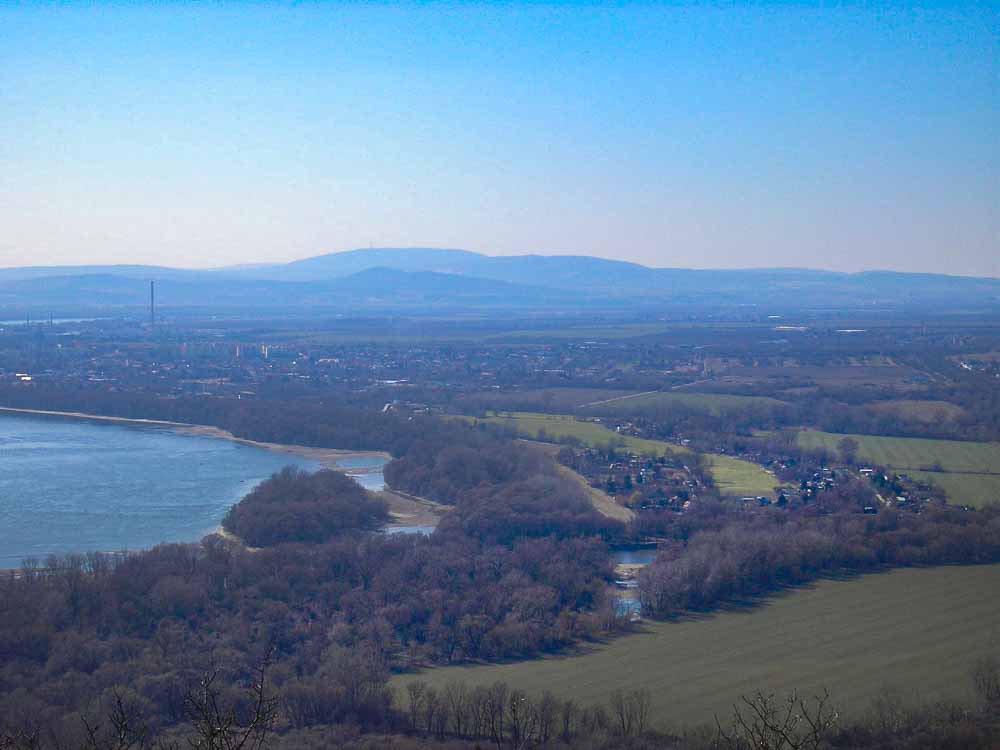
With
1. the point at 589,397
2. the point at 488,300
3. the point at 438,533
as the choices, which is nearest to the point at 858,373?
the point at 589,397

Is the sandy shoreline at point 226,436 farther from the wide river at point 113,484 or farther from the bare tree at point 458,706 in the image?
the bare tree at point 458,706

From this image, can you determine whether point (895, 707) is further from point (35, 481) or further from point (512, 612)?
point (35, 481)

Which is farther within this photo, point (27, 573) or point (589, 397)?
point (589, 397)

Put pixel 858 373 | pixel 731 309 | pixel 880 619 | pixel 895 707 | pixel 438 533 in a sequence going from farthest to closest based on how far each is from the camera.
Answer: pixel 731 309 → pixel 858 373 → pixel 438 533 → pixel 880 619 → pixel 895 707

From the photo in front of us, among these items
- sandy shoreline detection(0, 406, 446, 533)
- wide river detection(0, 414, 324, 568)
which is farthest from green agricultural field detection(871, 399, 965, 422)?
wide river detection(0, 414, 324, 568)

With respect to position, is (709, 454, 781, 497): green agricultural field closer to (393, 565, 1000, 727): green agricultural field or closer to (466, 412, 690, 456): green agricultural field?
(466, 412, 690, 456): green agricultural field

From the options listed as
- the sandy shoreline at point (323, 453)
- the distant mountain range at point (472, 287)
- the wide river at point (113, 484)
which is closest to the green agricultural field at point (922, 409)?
the sandy shoreline at point (323, 453)
